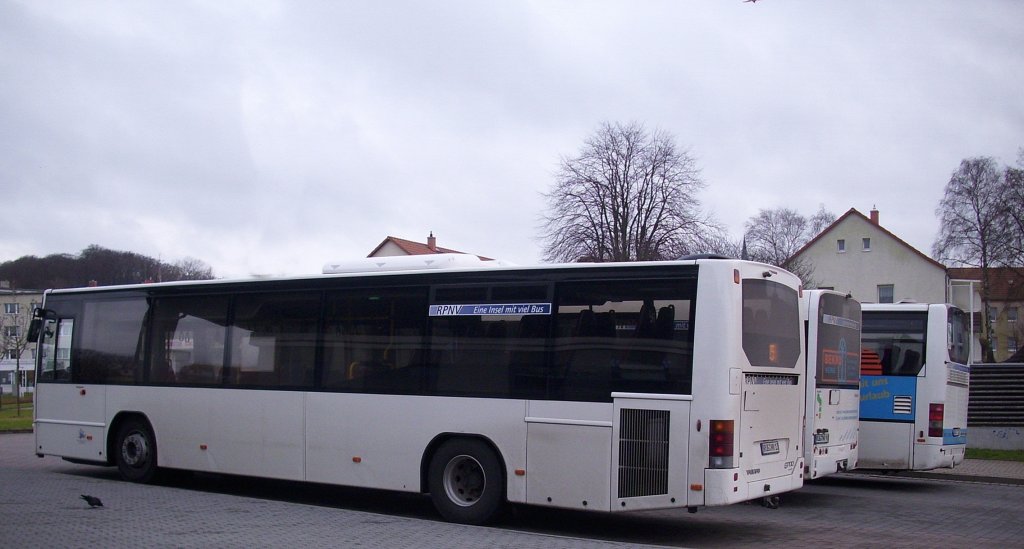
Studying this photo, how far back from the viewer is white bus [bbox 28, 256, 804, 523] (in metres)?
9.67

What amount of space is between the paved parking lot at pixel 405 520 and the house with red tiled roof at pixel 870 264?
169 feet

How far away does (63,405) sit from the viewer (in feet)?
50.1

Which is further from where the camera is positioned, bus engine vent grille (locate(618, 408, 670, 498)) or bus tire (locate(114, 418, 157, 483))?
bus tire (locate(114, 418, 157, 483))

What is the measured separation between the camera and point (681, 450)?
374 inches

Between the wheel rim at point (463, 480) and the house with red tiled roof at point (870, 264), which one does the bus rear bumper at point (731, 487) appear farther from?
the house with red tiled roof at point (870, 264)

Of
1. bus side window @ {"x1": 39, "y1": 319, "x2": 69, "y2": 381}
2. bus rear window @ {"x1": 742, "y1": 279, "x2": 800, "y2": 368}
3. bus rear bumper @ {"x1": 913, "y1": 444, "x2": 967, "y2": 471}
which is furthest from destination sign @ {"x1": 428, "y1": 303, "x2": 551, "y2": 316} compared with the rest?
bus rear bumper @ {"x1": 913, "y1": 444, "x2": 967, "y2": 471}

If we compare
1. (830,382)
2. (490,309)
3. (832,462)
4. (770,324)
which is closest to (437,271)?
(490,309)

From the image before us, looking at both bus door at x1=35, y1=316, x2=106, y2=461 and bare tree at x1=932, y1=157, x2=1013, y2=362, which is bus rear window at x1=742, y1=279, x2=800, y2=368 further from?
bare tree at x1=932, y1=157, x2=1013, y2=362

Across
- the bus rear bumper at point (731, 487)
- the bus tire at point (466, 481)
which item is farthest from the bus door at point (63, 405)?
the bus rear bumper at point (731, 487)

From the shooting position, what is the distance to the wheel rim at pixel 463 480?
10930 mm

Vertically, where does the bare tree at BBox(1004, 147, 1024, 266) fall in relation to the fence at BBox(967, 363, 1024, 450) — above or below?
above

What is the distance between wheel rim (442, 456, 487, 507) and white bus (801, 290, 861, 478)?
437 centimetres

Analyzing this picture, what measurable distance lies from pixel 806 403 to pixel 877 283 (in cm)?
5761

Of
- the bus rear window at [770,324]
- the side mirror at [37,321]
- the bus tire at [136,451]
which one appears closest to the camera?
the bus rear window at [770,324]
